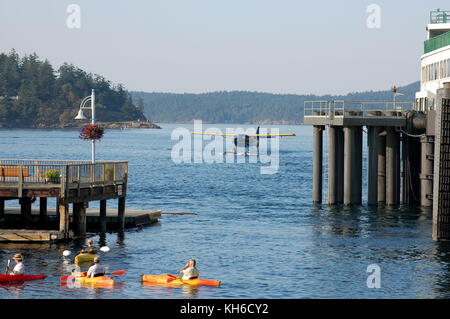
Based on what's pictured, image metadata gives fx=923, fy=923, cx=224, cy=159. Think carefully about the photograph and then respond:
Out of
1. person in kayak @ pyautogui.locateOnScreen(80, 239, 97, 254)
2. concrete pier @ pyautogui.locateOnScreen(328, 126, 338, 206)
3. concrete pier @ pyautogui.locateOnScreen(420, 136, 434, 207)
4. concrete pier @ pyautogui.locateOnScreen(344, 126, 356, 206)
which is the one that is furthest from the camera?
concrete pier @ pyautogui.locateOnScreen(328, 126, 338, 206)

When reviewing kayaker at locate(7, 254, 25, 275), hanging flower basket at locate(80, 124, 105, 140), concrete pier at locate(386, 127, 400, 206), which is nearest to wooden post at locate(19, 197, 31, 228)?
hanging flower basket at locate(80, 124, 105, 140)

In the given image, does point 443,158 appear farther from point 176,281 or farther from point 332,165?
point 332,165

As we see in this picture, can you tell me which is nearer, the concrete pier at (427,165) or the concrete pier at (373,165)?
the concrete pier at (427,165)

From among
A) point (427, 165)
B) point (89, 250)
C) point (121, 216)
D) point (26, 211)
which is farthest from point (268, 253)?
Result: point (427, 165)

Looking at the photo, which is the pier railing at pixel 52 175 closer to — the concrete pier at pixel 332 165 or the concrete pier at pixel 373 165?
the concrete pier at pixel 332 165

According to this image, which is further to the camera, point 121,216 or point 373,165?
point 373,165

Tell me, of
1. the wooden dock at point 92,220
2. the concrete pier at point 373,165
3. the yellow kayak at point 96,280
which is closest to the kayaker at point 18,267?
the yellow kayak at point 96,280

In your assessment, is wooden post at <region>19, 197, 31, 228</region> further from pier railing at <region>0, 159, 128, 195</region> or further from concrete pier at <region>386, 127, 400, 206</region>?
concrete pier at <region>386, 127, 400, 206</region>

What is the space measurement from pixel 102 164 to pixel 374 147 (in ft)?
72.3

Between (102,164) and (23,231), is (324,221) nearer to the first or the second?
(102,164)

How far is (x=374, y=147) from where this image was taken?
6538cm

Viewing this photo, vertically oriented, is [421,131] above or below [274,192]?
above
